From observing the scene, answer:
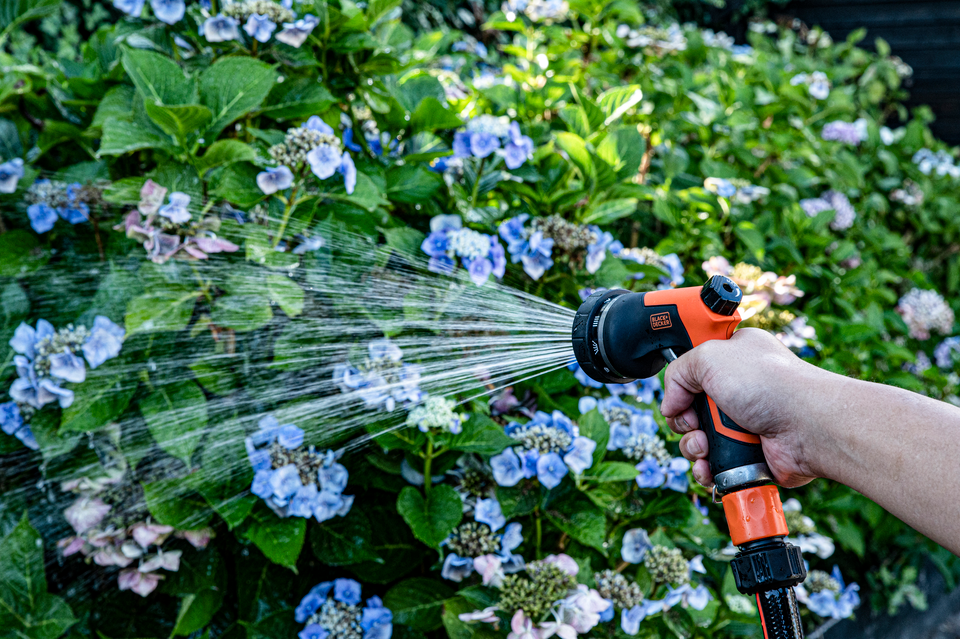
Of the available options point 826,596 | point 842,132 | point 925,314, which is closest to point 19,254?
point 826,596

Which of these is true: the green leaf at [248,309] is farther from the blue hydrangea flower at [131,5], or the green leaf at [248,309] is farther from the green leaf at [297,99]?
the blue hydrangea flower at [131,5]

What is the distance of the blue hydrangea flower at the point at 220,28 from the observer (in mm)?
1450

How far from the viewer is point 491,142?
4.93ft

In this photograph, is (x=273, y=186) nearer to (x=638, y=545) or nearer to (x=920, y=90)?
(x=638, y=545)

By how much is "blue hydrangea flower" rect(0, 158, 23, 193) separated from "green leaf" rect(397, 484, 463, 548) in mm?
1112

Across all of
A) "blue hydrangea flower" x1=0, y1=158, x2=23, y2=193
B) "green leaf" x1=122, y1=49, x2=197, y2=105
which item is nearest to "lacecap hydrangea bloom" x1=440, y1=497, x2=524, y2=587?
"green leaf" x1=122, y1=49, x2=197, y2=105

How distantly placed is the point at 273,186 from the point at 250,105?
0.18 metres

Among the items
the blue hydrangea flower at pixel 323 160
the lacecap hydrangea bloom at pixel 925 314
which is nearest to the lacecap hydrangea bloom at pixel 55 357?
the blue hydrangea flower at pixel 323 160

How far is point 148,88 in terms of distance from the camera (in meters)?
1.36

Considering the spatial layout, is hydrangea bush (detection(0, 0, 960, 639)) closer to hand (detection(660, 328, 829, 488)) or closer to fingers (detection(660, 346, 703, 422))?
fingers (detection(660, 346, 703, 422))

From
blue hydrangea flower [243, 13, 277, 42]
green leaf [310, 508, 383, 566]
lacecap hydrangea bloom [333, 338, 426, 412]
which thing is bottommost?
green leaf [310, 508, 383, 566]

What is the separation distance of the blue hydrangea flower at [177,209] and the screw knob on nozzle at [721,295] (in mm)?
941

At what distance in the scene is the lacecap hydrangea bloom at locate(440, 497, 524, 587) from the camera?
1.31m

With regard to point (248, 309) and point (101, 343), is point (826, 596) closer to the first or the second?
point (248, 309)
